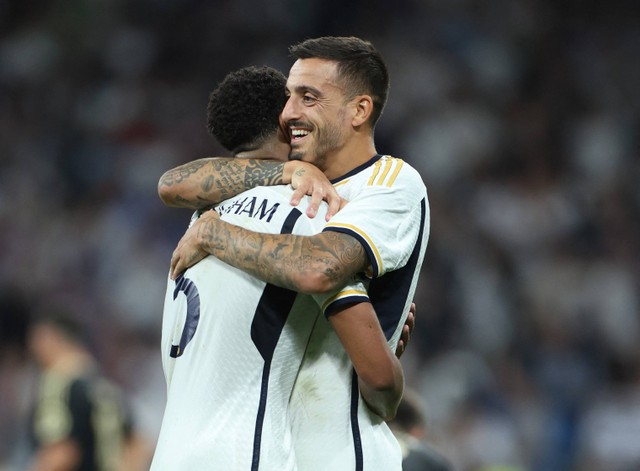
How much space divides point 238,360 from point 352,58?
104 centimetres

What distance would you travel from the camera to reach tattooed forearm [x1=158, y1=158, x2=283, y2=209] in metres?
3.16

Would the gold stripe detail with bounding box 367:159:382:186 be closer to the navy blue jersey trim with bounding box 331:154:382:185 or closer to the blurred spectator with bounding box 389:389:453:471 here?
the navy blue jersey trim with bounding box 331:154:382:185

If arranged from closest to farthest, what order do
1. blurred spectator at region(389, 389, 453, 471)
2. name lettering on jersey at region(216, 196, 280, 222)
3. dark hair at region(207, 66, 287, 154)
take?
1. name lettering on jersey at region(216, 196, 280, 222)
2. dark hair at region(207, 66, 287, 154)
3. blurred spectator at region(389, 389, 453, 471)

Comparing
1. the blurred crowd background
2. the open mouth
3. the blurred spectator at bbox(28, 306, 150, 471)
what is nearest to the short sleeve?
the open mouth

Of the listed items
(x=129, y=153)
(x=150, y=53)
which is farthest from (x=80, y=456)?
(x=150, y=53)

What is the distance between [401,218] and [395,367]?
431 millimetres

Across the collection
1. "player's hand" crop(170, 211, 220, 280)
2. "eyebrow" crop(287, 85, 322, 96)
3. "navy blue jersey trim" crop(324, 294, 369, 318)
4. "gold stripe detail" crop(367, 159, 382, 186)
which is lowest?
"navy blue jersey trim" crop(324, 294, 369, 318)

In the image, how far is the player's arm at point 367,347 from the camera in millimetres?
2922

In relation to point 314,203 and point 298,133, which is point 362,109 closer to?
point 298,133

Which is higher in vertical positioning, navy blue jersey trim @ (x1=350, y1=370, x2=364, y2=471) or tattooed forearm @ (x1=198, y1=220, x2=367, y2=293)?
tattooed forearm @ (x1=198, y1=220, x2=367, y2=293)

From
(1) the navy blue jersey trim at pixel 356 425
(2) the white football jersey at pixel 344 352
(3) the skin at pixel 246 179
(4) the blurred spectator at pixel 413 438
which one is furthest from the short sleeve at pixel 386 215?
(4) the blurred spectator at pixel 413 438

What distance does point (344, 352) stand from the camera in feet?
10.2

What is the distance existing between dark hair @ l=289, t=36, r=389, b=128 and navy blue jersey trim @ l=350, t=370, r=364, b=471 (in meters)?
0.87

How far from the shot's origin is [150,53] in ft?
37.9
